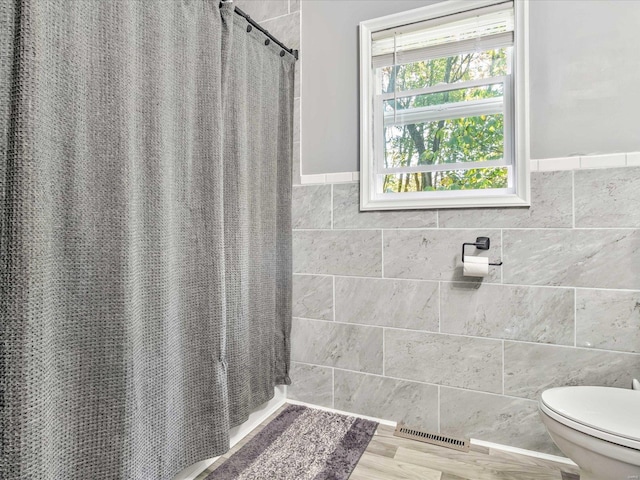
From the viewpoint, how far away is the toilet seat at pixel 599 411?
102cm

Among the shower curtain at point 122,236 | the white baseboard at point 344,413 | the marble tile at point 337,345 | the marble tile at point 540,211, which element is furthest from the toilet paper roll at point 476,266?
the shower curtain at point 122,236

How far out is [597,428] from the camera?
1.04 m

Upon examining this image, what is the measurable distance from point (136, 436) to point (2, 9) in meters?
1.18

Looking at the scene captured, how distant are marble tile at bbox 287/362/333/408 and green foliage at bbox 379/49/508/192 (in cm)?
112

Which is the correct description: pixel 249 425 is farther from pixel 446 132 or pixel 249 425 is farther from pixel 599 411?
pixel 446 132

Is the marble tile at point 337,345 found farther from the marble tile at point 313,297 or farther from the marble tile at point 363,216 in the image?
the marble tile at point 363,216

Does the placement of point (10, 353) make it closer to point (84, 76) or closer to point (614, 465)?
point (84, 76)

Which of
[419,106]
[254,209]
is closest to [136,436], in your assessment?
[254,209]

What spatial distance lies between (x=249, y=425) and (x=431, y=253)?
50.0 inches

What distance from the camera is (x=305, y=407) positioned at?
199 cm

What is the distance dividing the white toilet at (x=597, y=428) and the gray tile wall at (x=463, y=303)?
0.84ft

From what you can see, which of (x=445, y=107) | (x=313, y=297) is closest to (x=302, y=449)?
(x=313, y=297)

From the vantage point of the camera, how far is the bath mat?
143 centimetres

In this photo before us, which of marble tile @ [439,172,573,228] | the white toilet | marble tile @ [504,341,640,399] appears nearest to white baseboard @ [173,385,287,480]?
marble tile @ [504,341,640,399]
